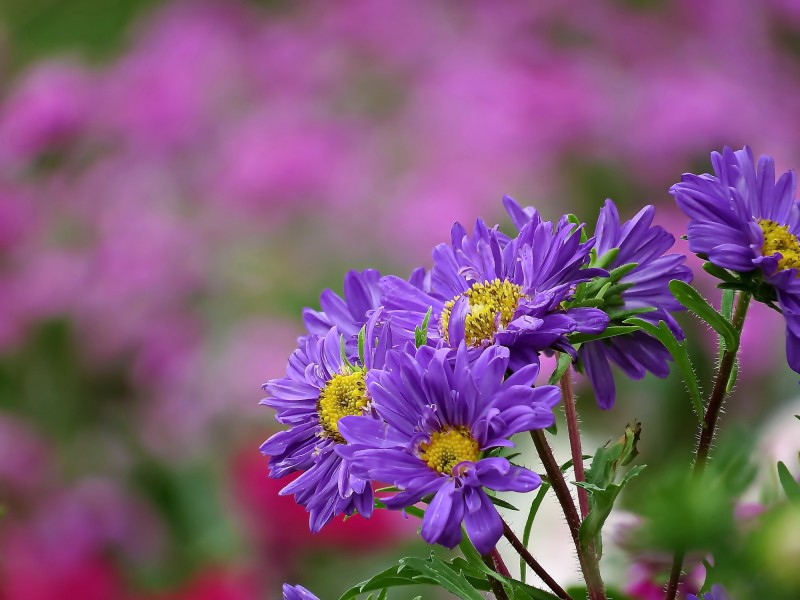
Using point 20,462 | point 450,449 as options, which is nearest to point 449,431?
point 450,449

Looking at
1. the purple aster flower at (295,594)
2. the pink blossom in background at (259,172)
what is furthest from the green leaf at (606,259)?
the pink blossom in background at (259,172)

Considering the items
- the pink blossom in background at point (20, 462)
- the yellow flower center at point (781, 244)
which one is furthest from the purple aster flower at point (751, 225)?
the pink blossom in background at point (20, 462)

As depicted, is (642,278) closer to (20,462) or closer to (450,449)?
(450,449)

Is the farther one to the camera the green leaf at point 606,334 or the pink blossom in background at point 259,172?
the pink blossom in background at point 259,172

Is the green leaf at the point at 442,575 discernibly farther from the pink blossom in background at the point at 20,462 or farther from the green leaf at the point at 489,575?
the pink blossom in background at the point at 20,462

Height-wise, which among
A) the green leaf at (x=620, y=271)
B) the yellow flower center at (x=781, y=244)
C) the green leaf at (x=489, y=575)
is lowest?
the green leaf at (x=489, y=575)

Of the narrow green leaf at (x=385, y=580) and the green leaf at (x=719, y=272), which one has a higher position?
the green leaf at (x=719, y=272)
